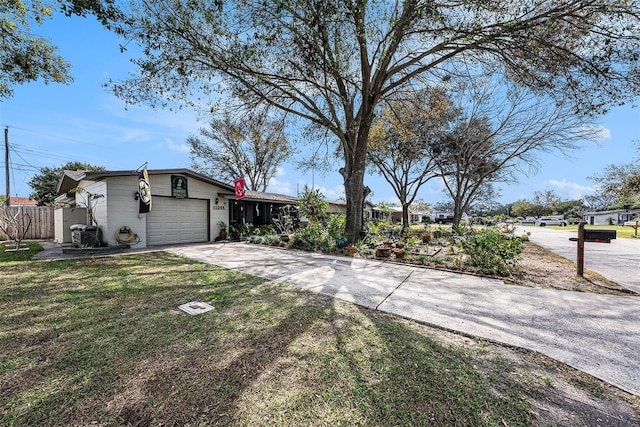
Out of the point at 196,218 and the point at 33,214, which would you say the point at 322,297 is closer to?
the point at 196,218

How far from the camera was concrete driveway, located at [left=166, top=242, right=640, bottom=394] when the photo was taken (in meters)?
2.43

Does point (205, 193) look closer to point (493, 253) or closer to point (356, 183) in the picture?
point (356, 183)

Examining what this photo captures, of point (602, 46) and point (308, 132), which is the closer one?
point (602, 46)

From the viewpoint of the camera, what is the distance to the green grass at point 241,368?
65.6 inches

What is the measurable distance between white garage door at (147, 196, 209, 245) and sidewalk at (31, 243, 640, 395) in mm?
6061

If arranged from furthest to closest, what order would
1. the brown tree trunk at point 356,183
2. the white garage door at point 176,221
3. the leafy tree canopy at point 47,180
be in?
the leafy tree canopy at point 47,180 < the white garage door at point 176,221 < the brown tree trunk at point 356,183

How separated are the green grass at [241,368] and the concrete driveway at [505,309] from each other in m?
0.56

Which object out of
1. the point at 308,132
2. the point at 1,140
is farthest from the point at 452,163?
the point at 1,140

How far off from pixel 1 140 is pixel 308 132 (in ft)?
68.7

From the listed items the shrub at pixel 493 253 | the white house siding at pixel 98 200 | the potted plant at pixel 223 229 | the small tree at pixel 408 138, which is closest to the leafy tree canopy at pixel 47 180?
the white house siding at pixel 98 200

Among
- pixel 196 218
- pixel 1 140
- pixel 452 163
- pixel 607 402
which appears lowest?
pixel 607 402

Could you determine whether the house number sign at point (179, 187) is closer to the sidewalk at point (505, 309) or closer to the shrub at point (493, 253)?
the sidewalk at point (505, 309)

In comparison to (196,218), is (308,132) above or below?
above

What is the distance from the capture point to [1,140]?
54.6ft
